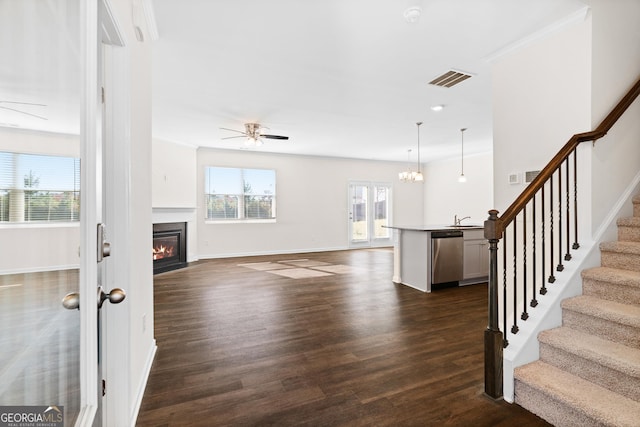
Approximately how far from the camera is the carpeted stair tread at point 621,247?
7.28ft

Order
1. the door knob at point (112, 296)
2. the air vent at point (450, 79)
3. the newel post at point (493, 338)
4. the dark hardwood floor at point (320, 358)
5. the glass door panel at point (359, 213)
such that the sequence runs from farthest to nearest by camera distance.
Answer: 1. the glass door panel at point (359, 213)
2. the air vent at point (450, 79)
3. the newel post at point (493, 338)
4. the dark hardwood floor at point (320, 358)
5. the door knob at point (112, 296)

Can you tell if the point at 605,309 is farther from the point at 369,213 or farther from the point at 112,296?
the point at 369,213

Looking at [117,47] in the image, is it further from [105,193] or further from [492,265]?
[492,265]

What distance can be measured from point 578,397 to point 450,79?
331 centimetres

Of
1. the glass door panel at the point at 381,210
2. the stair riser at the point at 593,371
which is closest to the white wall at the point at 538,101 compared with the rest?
the stair riser at the point at 593,371

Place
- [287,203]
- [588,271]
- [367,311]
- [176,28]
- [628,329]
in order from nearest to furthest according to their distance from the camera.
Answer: [628,329] → [588,271] → [176,28] → [367,311] → [287,203]

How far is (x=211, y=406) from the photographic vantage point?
74.6 inches

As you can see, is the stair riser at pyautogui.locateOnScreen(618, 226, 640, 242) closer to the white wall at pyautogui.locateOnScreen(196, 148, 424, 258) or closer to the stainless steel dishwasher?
the stainless steel dishwasher

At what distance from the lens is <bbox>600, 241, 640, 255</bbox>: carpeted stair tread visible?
2219mm

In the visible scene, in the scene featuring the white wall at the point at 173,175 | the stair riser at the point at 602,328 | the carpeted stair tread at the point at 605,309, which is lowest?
the stair riser at the point at 602,328

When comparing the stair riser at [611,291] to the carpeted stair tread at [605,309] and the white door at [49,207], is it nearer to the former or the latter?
the carpeted stair tread at [605,309]

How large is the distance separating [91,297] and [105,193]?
0.85 metres

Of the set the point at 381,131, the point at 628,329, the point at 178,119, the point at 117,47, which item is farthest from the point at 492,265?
the point at 178,119

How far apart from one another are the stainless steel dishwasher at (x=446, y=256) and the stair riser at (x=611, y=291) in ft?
7.67
